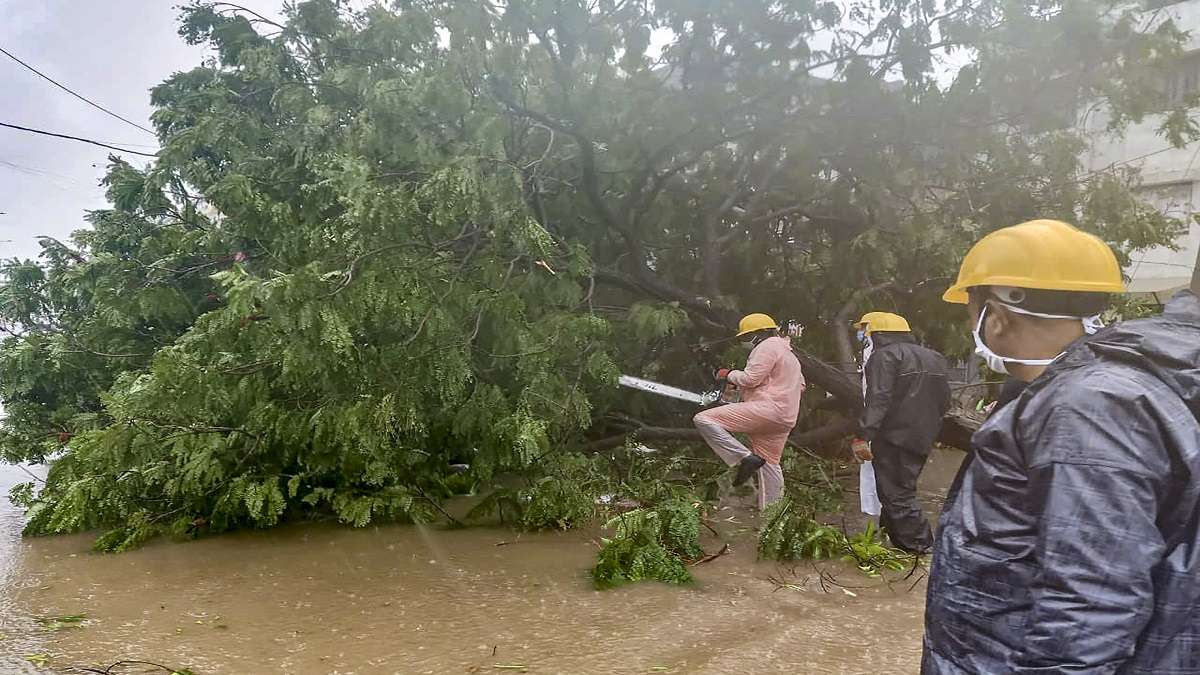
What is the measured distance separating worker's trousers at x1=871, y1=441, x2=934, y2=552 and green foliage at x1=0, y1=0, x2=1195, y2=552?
181 cm

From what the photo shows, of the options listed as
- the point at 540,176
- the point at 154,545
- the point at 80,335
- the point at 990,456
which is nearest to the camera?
the point at 990,456

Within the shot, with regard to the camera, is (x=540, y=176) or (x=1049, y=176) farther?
(x=1049, y=176)

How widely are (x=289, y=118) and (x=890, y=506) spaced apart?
5.58 meters

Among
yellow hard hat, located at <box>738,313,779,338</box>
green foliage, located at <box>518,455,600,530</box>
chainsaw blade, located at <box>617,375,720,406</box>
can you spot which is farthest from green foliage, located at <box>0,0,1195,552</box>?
yellow hard hat, located at <box>738,313,779,338</box>

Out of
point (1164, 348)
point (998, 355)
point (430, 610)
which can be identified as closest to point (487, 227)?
point (430, 610)

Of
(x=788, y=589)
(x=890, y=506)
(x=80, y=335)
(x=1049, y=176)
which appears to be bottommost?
(x=788, y=589)

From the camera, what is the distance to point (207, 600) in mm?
4078

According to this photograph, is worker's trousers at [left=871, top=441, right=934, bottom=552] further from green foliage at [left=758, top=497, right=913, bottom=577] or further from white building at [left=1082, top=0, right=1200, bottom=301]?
white building at [left=1082, top=0, right=1200, bottom=301]

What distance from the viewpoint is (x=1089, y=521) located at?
1.10 m

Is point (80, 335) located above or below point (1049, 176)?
below

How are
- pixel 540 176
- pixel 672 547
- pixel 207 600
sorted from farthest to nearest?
pixel 540 176
pixel 672 547
pixel 207 600

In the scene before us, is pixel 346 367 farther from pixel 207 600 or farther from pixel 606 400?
pixel 606 400

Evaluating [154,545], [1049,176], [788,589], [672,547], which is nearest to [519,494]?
[672,547]

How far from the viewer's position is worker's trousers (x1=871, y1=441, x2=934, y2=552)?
472 cm
